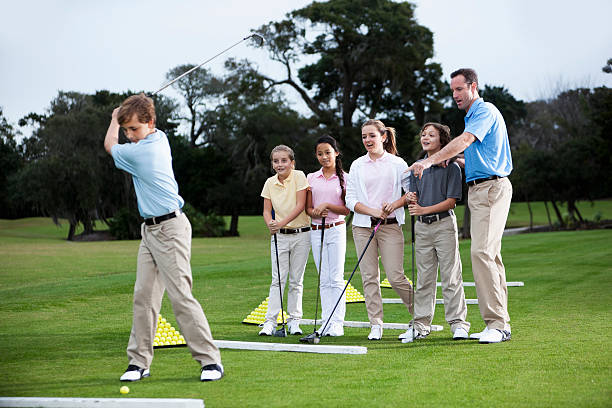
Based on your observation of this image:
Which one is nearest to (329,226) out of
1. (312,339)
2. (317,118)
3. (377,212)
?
(377,212)

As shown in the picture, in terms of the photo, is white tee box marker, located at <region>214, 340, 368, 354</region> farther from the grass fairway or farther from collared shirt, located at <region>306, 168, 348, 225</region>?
collared shirt, located at <region>306, 168, 348, 225</region>

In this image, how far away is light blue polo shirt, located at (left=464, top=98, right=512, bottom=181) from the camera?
6.05m

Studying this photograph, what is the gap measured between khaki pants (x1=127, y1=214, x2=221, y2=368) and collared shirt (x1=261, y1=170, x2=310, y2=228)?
2.10 m

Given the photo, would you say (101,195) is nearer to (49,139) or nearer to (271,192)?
(49,139)

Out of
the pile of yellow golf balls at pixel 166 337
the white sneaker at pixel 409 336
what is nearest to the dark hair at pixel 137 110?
the pile of yellow golf balls at pixel 166 337

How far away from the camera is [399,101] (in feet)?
137

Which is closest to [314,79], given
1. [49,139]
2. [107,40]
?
[107,40]

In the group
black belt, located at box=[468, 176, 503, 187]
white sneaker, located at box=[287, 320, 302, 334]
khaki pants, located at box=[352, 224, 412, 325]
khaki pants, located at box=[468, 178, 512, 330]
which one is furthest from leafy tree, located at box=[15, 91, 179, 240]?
khaki pants, located at box=[468, 178, 512, 330]

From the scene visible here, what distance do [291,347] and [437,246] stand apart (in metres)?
1.69

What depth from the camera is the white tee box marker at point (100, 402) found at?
3.72 metres

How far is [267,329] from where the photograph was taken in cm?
672

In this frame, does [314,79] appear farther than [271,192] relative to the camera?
Yes

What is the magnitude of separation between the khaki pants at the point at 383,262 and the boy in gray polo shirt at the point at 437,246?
0.60ft

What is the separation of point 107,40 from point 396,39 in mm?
17009
